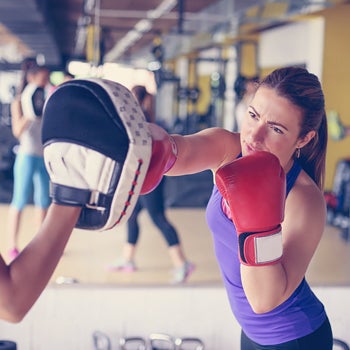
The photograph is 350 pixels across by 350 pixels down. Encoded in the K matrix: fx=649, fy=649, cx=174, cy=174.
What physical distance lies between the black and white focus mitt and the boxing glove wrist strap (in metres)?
0.29

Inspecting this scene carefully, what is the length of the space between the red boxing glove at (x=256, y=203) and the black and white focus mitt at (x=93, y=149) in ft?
0.87

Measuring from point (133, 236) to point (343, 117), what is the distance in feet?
11.9

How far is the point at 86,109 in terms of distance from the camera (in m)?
0.86

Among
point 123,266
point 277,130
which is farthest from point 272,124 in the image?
point 123,266

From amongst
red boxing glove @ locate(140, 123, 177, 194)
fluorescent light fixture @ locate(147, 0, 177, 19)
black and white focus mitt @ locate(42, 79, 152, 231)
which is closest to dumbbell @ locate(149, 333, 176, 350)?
red boxing glove @ locate(140, 123, 177, 194)

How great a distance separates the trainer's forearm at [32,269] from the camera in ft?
2.71

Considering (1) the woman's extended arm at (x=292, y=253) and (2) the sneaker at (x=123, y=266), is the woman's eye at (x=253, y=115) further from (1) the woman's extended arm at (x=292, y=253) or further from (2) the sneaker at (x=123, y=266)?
(2) the sneaker at (x=123, y=266)

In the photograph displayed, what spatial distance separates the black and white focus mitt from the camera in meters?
0.85

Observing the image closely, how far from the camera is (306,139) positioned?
1.39 meters

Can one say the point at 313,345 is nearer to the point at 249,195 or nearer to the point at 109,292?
the point at 249,195

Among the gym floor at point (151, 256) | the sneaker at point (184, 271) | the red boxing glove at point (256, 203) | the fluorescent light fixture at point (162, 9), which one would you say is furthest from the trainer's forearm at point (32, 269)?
the fluorescent light fixture at point (162, 9)

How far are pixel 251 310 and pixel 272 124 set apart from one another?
1.36 feet

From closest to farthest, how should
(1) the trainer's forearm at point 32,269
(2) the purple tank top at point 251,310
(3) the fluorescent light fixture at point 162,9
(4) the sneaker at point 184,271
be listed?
(1) the trainer's forearm at point 32,269 < (2) the purple tank top at point 251,310 < (4) the sneaker at point 184,271 < (3) the fluorescent light fixture at point 162,9

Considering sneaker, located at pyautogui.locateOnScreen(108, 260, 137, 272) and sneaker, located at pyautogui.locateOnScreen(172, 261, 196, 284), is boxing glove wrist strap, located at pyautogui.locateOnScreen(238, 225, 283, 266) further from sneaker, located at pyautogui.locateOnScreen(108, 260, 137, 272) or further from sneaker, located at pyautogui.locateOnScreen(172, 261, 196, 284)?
Answer: sneaker, located at pyautogui.locateOnScreen(108, 260, 137, 272)
